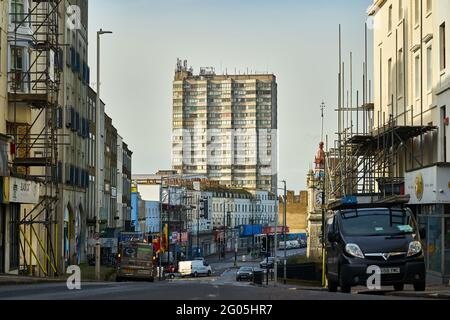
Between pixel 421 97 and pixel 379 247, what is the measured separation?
68.5 ft

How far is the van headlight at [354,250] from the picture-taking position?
2358cm

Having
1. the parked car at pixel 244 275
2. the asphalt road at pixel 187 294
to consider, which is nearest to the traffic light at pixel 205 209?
the parked car at pixel 244 275

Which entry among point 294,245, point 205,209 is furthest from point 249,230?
point 205,209

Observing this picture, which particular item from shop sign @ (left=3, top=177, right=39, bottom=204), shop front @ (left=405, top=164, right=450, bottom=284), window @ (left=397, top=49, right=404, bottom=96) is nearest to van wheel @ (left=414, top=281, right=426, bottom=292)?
shop front @ (left=405, top=164, right=450, bottom=284)

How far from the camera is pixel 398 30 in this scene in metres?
49.8

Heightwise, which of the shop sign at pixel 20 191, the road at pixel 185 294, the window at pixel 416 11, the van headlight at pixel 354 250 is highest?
the window at pixel 416 11

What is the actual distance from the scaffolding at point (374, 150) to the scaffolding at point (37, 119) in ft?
47.3

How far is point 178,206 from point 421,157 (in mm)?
106169

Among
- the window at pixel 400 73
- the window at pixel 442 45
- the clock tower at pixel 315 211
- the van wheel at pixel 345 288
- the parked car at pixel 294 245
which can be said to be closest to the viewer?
the van wheel at pixel 345 288

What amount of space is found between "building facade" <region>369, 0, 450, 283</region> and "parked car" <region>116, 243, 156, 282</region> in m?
18.0

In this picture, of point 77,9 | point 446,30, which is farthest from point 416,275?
point 77,9

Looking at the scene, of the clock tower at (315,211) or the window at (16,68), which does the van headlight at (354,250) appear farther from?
the clock tower at (315,211)

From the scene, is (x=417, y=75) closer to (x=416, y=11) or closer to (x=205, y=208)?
(x=416, y=11)

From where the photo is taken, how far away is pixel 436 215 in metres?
34.2
